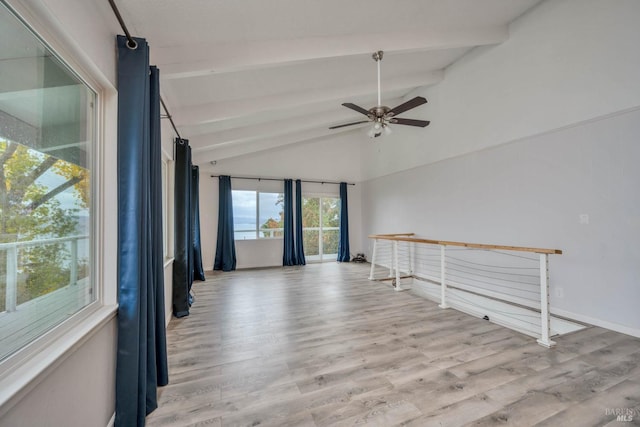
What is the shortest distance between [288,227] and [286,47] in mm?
4769

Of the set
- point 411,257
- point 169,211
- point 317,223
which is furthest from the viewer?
point 317,223

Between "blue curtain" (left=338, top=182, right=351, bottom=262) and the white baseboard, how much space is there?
4.76 meters

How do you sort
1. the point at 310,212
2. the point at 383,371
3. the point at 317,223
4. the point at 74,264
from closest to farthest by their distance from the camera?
the point at 74,264
the point at 383,371
the point at 310,212
the point at 317,223

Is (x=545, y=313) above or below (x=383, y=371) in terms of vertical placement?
above

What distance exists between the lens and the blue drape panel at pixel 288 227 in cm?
682

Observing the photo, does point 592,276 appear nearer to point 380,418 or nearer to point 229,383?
point 380,418

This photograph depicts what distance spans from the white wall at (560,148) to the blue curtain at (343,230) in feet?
10.2

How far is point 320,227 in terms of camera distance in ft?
24.5

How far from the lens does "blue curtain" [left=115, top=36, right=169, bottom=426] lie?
1501 millimetres

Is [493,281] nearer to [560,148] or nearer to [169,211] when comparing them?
[560,148]

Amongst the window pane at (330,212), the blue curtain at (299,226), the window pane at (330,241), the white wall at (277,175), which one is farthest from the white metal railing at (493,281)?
the white wall at (277,175)

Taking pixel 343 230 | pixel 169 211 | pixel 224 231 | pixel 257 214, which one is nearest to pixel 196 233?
pixel 224 231

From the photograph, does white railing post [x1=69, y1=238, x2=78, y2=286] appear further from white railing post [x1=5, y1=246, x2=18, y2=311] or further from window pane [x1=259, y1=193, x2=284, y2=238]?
window pane [x1=259, y1=193, x2=284, y2=238]

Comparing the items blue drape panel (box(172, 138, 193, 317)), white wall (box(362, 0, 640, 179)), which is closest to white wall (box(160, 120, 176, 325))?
blue drape panel (box(172, 138, 193, 317))
